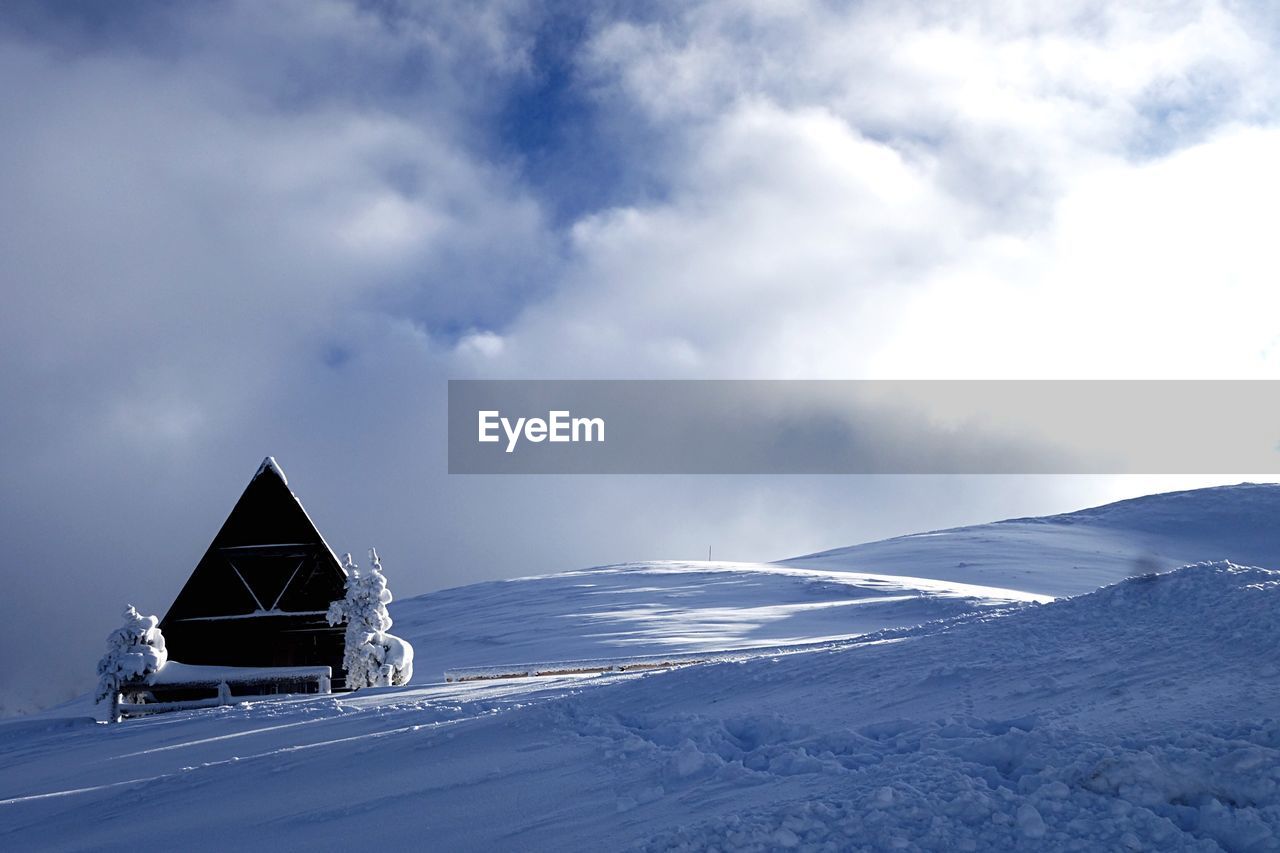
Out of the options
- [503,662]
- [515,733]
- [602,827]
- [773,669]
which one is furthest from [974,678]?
[503,662]

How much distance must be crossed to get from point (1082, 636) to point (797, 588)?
37599mm

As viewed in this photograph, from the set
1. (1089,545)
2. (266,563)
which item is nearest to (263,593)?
(266,563)

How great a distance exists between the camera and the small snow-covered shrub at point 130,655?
20812 millimetres

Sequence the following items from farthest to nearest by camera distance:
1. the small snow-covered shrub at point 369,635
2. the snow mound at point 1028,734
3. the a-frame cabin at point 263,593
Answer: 1. the a-frame cabin at point 263,593
2. the small snow-covered shrub at point 369,635
3. the snow mound at point 1028,734

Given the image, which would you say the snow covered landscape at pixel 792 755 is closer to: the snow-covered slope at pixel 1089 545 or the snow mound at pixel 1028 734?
the snow mound at pixel 1028 734

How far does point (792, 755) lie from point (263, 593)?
19582mm

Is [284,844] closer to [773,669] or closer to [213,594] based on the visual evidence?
[773,669]

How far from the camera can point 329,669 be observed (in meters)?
22.6

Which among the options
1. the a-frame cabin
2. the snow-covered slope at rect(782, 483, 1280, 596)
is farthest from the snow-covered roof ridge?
the snow-covered slope at rect(782, 483, 1280, 596)

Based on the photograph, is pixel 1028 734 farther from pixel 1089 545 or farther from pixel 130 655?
pixel 1089 545

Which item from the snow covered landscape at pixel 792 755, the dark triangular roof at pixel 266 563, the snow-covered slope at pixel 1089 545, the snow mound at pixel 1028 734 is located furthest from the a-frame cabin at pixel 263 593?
the snow-covered slope at pixel 1089 545

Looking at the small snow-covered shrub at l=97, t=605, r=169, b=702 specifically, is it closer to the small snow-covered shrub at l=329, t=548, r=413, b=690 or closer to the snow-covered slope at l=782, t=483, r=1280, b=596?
the small snow-covered shrub at l=329, t=548, r=413, b=690

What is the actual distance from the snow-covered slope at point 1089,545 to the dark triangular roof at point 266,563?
123 feet

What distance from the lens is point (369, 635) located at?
71.9 ft
